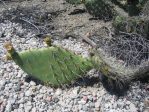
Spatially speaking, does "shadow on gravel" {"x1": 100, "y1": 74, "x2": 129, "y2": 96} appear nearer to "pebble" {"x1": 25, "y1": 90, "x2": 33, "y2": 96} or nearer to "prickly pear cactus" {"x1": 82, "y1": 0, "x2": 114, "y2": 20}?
"pebble" {"x1": 25, "y1": 90, "x2": 33, "y2": 96}

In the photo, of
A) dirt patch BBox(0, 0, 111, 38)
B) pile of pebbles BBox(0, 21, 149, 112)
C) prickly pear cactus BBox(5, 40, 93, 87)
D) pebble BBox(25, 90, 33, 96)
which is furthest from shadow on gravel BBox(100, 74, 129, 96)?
dirt patch BBox(0, 0, 111, 38)

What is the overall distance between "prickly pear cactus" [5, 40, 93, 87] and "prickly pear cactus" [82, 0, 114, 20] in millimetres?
1541

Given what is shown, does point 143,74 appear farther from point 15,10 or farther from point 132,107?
point 15,10

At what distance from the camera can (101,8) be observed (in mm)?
6234

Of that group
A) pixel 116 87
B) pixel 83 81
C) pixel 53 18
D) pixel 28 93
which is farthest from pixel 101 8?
pixel 28 93

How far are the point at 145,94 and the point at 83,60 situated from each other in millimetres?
871

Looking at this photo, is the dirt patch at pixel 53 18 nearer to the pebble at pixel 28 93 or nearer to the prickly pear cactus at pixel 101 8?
the prickly pear cactus at pixel 101 8

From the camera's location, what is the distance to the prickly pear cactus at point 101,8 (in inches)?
243

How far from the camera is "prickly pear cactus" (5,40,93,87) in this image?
15.9 feet

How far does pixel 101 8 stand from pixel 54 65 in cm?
175

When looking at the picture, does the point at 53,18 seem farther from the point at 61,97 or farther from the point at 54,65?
the point at 61,97

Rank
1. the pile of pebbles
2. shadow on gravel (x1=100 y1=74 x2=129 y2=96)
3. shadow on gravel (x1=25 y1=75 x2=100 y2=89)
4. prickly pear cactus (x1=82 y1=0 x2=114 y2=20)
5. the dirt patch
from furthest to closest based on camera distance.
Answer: prickly pear cactus (x1=82 y1=0 x2=114 y2=20)
the dirt patch
shadow on gravel (x1=25 y1=75 x2=100 y2=89)
shadow on gravel (x1=100 y1=74 x2=129 y2=96)
the pile of pebbles

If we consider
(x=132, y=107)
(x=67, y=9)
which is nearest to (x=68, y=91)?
(x=132, y=107)

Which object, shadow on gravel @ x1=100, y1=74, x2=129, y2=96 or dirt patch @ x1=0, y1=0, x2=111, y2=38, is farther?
dirt patch @ x1=0, y1=0, x2=111, y2=38
